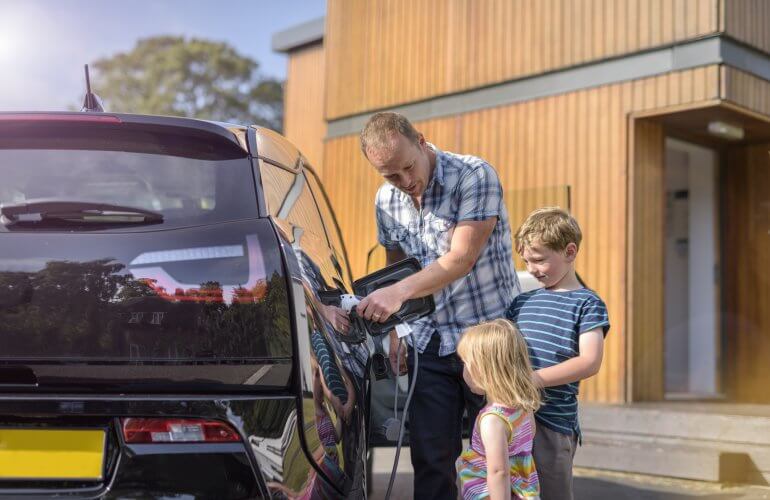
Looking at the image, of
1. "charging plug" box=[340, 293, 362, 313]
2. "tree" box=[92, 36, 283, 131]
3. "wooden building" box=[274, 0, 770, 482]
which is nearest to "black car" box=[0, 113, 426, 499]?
"charging plug" box=[340, 293, 362, 313]

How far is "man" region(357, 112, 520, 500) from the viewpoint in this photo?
10.2 feet

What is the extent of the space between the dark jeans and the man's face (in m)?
0.61

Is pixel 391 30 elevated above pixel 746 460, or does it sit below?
above

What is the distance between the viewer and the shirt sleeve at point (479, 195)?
311 centimetres

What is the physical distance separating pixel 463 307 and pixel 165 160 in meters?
1.36

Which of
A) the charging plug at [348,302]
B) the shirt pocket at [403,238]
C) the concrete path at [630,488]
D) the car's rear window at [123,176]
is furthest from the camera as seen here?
the concrete path at [630,488]

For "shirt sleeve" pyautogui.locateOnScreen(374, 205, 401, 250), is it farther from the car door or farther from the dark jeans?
the car door

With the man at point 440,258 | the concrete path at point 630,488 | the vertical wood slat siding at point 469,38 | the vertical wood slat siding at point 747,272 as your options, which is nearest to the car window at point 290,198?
the man at point 440,258

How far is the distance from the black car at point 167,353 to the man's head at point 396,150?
843 millimetres

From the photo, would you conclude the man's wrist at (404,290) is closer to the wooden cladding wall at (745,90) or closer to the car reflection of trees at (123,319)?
the car reflection of trees at (123,319)

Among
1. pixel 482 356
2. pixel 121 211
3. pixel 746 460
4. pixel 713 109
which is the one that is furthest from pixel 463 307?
pixel 713 109

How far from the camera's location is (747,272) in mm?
9359

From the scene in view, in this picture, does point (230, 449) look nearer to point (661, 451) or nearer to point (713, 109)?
point (661, 451)

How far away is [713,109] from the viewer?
7.77 m
